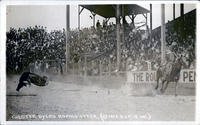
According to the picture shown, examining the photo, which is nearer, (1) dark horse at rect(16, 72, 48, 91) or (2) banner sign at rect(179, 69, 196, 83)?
(2) banner sign at rect(179, 69, 196, 83)

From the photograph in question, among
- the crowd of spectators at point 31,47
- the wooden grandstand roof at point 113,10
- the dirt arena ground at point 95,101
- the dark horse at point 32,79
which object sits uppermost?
the wooden grandstand roof at point 113,10

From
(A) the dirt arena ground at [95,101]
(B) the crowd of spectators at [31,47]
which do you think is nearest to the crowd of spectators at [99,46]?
(B) the crowd of spectators at [31,47]

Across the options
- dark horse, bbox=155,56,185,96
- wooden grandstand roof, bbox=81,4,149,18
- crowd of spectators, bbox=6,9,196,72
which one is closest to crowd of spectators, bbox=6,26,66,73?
crowd of spectators, bbox=6,9,196,72

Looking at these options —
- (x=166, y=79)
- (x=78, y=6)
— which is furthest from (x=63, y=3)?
(x=166, y=79)

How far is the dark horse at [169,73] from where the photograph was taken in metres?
2.30

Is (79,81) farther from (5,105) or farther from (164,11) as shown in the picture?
(164,11)

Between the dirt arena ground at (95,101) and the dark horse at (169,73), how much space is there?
1.7 inches

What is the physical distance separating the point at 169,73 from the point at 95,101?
0.57m

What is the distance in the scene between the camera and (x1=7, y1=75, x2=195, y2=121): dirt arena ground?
2.29 meters

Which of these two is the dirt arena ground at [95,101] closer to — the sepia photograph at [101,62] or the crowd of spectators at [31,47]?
the sepia photograph at [101,62]

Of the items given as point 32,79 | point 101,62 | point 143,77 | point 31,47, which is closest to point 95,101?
point 101,62

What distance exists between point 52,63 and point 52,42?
0.52ft

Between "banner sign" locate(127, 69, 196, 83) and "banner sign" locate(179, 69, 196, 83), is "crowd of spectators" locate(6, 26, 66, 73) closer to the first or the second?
"banner sign" locate(127, 69, 196, 83)

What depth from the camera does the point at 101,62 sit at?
2361 millimetres
